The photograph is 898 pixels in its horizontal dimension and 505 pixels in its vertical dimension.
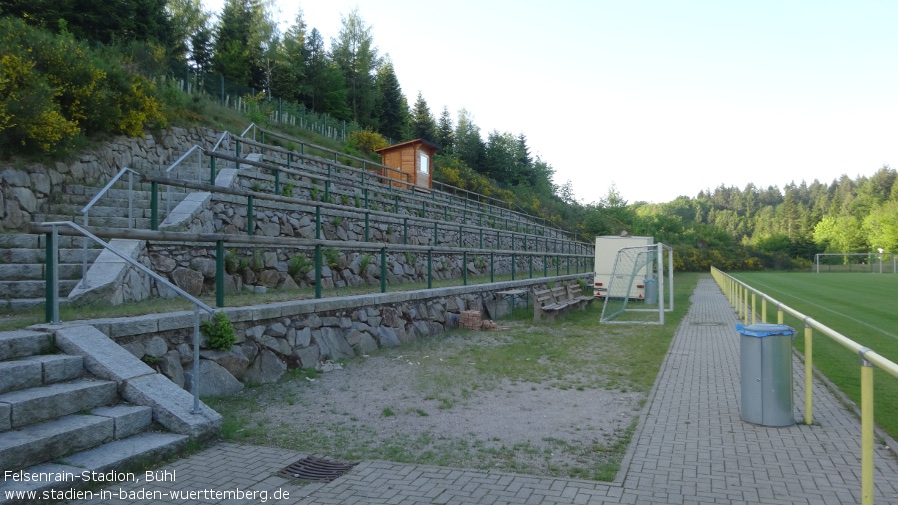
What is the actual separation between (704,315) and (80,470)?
17505 millimetres

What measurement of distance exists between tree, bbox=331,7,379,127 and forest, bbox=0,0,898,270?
136mm

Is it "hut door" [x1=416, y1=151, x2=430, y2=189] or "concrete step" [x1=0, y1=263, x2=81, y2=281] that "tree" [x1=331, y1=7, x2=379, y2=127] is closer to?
"hut door" [x1=416, y1=151, x2=430, y2=189]

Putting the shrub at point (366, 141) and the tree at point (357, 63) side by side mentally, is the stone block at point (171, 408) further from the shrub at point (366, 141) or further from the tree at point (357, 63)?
the tree at point (357, 63)

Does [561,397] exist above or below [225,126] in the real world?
below

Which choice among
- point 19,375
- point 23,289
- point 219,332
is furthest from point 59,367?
point 23,289

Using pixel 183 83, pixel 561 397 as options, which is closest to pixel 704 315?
pixel 561 397

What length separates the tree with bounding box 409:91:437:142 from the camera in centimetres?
5572

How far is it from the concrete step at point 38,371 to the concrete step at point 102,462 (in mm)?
753

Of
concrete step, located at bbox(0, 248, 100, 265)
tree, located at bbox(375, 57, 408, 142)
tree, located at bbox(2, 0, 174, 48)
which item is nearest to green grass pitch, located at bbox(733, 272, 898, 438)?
concrete step, located at bbox(0, 248, 100, 265)

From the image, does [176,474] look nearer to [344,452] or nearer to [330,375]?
[344,452]

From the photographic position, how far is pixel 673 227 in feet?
260

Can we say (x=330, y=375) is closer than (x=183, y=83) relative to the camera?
Yes

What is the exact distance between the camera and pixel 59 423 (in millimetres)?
4277

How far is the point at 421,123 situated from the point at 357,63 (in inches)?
314
